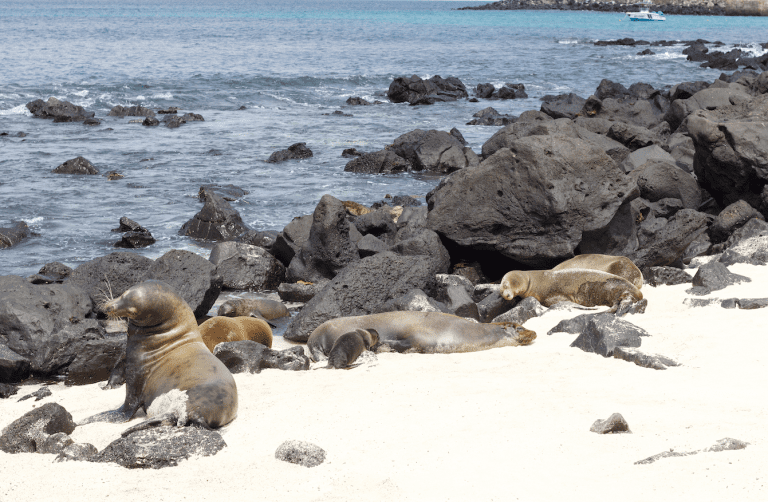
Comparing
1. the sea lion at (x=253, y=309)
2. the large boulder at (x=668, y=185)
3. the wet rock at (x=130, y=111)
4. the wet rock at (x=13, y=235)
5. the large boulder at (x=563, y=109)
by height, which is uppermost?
the large boulder at (x=563, y=109)

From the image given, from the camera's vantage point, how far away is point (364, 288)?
329 inches

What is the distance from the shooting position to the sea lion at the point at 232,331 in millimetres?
6891

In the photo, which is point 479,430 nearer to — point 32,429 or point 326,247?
point 32,429

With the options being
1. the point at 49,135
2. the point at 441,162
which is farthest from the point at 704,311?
the point at 49,135

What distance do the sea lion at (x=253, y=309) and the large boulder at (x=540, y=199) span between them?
264 cm

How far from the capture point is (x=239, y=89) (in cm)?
3584

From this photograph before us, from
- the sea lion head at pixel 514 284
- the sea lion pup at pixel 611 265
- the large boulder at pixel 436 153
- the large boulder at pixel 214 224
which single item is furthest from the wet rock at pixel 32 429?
the large boulder at pixel 436 153

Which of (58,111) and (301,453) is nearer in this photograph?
(301,453)

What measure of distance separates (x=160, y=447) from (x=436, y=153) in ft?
49.9

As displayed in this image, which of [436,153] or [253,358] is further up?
[436,153]

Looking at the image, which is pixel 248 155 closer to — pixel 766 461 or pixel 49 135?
pixel 49 135

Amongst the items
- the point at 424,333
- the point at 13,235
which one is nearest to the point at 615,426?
the point at 424,333

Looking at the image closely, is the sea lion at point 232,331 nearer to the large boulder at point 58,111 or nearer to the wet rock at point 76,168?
the wet rock at point 76,168

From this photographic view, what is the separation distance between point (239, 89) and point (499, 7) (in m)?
148
